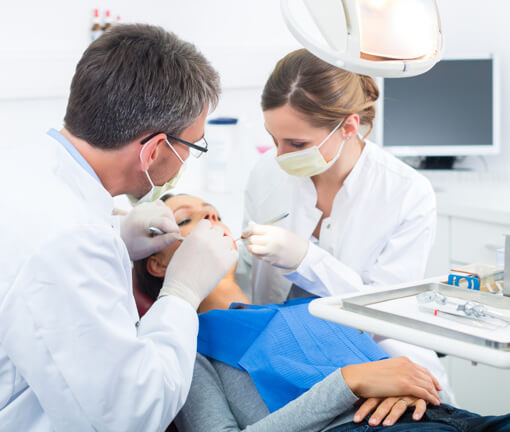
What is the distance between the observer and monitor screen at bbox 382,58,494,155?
10.0 ft

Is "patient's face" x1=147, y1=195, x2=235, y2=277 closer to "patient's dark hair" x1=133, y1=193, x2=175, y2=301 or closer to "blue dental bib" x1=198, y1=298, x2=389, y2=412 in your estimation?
"patient's dark hair" x1=133, y1=193, x2=175, y2=301

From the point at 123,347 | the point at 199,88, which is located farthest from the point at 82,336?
the point at 199,88

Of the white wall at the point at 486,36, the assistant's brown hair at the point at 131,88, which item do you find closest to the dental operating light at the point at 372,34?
the assistant's brown hair at the point at 131,88

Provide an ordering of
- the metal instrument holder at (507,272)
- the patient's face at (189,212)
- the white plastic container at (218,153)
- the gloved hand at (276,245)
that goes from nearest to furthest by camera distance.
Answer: the metal instrument holder at (507,272) < the gloved hand at (276,245) < the patient's face at (189,212) < the white plastic container at (218,153)

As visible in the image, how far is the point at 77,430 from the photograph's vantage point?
42.7 inches

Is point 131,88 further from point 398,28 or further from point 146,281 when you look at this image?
point 146,281

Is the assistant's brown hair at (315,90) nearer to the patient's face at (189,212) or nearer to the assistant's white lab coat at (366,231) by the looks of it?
the assistant's white lab coat at (366,231)

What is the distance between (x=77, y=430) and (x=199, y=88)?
73 cm

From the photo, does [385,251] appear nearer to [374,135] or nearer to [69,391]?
[69,391]

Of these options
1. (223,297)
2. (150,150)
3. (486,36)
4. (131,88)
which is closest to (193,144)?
(150,150)

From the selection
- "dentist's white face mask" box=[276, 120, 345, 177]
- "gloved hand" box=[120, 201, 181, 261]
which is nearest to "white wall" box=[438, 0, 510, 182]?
"dentist's white face mask" box=[276, 120, 345, 177]

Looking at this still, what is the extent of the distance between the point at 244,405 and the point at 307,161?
734mm

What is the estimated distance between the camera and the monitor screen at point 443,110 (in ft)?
10.0

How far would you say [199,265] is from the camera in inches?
58.0
